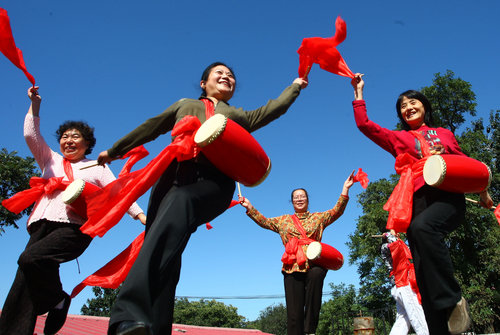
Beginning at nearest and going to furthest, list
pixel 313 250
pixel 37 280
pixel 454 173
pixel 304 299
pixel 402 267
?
pixel 454 173 → pixel 37 280 → pixel 304 299 → pixel 313 250 → pixel 402 267

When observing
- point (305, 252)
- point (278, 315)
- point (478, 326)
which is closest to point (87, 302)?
point (278, 315)

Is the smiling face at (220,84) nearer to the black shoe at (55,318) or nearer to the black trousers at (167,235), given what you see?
the black trousers at (167,235)

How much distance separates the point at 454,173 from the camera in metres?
2.77

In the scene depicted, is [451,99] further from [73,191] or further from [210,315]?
[210,315]

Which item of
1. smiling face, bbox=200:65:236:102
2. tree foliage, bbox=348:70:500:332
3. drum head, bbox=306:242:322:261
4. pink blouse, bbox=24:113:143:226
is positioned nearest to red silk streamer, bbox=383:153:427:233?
smiling face, bbox=200:65:236:102

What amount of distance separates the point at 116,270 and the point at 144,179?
1230 mm

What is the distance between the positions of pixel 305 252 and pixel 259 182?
8.53ft

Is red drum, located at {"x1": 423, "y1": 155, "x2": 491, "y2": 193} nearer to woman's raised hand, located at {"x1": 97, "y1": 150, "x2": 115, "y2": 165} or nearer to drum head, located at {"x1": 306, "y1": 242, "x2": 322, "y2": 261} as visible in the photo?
drum head, located at {"x1": 306, "y1": 242, "x2": 322, "y2": 261}

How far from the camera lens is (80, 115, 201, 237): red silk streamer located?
2.25 meters

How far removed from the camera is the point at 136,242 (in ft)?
10.7

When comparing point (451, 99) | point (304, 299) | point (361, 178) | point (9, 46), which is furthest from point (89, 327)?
point (451, 99)

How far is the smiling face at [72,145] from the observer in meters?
3.84

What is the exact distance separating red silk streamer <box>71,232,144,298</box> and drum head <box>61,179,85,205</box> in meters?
0.61

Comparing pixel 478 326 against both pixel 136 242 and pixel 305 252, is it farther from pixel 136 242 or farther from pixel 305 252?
pixel 136 242
